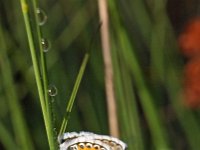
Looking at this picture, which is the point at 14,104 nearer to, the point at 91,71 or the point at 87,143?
the point at 91,71

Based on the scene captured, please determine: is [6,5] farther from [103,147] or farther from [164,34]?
[103,147]

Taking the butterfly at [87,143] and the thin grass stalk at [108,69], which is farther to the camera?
the thin grass stalk at [108,69]

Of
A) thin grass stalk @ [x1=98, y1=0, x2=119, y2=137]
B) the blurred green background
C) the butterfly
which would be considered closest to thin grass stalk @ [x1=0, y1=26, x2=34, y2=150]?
the blurred green background

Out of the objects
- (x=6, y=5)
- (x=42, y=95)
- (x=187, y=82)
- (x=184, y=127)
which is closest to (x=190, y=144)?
(x=184, y=127)

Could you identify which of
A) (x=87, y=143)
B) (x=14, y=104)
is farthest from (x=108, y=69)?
(x=87, y=143)

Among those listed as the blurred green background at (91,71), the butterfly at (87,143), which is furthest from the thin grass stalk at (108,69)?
the butterfly at (87,143)

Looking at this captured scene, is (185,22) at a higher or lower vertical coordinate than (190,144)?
higher

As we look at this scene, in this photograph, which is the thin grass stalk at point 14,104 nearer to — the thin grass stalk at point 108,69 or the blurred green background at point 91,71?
the blurred green background at point 91,71
